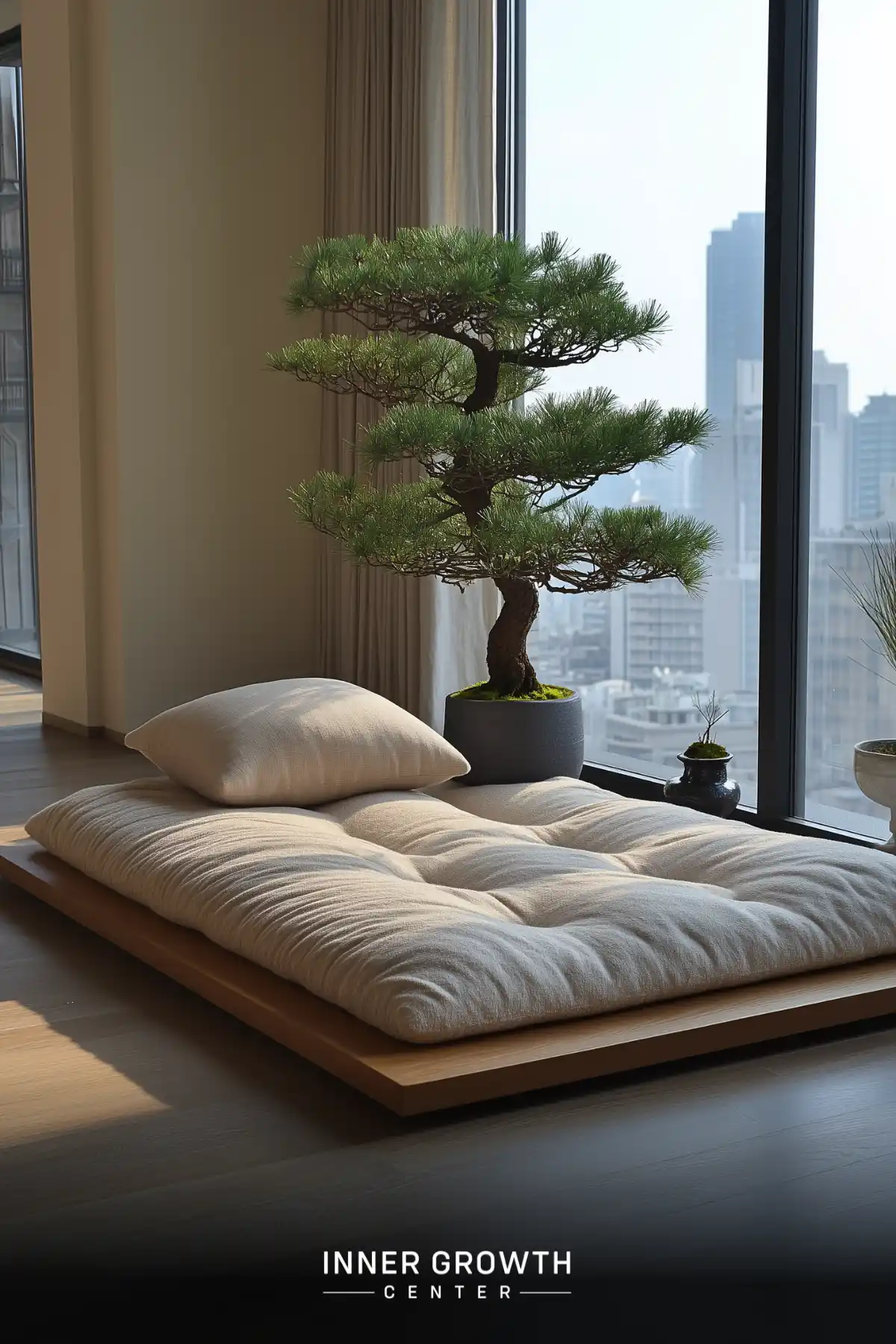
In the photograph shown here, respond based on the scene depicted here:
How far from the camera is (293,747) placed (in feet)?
9.56

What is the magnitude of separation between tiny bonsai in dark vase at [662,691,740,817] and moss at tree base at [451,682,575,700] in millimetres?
327

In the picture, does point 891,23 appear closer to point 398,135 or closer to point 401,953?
point 398,135

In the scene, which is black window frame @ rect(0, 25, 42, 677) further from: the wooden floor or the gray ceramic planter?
the wooden floor

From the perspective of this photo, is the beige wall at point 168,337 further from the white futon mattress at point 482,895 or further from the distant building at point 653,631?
the white futon mattress at point 482,895

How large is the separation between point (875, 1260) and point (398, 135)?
384 cm

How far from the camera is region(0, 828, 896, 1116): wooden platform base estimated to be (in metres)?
1.86

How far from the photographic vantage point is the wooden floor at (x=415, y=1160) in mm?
1544

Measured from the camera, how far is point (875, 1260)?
151cm

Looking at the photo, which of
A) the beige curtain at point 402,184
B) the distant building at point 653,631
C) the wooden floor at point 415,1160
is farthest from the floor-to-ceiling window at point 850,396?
the wooden floor at point 415,1160

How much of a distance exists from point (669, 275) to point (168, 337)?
5.58ft

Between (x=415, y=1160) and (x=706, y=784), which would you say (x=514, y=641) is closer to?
(x=706, y=784)

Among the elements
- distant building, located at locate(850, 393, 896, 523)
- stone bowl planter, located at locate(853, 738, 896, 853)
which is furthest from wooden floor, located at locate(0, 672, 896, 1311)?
distant building, located at locate(850, 393, 896, 523)

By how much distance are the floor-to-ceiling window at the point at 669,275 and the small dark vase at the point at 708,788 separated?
0.53m

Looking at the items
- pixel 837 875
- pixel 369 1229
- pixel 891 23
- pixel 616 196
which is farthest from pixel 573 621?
pixel 369 1229
